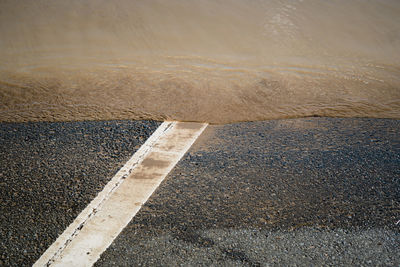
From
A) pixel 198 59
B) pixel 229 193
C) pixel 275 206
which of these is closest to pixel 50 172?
pixel 229 193

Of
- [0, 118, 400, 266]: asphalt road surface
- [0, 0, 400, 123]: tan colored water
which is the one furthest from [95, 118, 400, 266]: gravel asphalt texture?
Answer: [0, 0, 400, 123]: tan colored water

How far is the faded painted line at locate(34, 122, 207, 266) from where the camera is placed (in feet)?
6.77

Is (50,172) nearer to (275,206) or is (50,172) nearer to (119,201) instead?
(119,201)

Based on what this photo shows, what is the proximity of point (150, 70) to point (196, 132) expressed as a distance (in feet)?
7.39

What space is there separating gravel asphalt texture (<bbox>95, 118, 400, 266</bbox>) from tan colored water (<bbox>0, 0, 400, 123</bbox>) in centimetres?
86

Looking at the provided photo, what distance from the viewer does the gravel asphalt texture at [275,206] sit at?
203 cm

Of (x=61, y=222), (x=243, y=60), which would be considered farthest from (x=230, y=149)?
(x=243, y=60)

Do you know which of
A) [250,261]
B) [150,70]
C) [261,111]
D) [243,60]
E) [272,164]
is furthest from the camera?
[243,60]

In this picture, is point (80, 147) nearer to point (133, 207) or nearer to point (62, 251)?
point (133, 207)

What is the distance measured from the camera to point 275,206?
2432 millimetres

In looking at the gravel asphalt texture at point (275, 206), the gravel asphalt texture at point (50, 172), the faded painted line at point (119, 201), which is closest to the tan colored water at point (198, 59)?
the gravel asphalt texture at point (50, 172)

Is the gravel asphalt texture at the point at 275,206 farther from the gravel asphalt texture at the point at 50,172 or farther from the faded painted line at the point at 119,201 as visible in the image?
the gravel asphalt texture at the point at 50,172

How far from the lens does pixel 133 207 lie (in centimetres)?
245

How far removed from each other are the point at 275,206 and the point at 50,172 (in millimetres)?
1941
